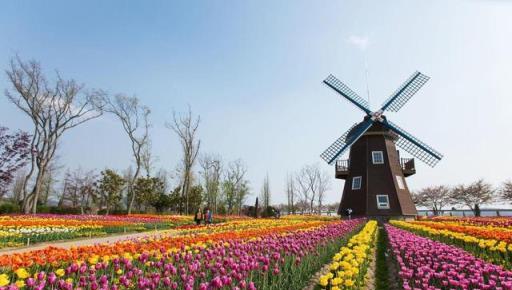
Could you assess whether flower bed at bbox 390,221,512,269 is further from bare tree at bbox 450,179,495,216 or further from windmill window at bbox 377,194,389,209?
bare tree at bbox 450,179,495,216

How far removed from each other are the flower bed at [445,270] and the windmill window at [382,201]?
18.3 m

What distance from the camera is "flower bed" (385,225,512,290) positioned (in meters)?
4.48

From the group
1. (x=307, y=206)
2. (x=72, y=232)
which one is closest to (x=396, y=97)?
(x=72, y=232)

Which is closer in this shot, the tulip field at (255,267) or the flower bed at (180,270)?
the flower bed at (180,270)

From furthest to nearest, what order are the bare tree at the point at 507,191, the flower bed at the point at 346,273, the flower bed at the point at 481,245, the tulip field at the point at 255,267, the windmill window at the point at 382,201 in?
1. the bare tree at the point at 507,191
2. the windmill window at the point at 382,201
3. the flower bed at the point at 481,245
4. the flower bed at the point at 346,273
5. the tulip field at the point at 255,267

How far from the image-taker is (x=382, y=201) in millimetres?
26344

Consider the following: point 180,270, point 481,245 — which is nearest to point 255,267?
point 180,270

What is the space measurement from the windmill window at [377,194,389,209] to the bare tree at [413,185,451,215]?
44204 millimetres

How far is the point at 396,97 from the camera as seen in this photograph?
30625 millimetres

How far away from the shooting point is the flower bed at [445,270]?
4.48 m

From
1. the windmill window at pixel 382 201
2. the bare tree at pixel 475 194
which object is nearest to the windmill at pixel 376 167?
the windmill window at pixel 382 201

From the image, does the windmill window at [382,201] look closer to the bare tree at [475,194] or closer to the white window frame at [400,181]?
the white window frame at [400,181]

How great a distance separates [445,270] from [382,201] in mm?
21880

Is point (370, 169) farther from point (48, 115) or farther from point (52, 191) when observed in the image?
point (52, 191)
